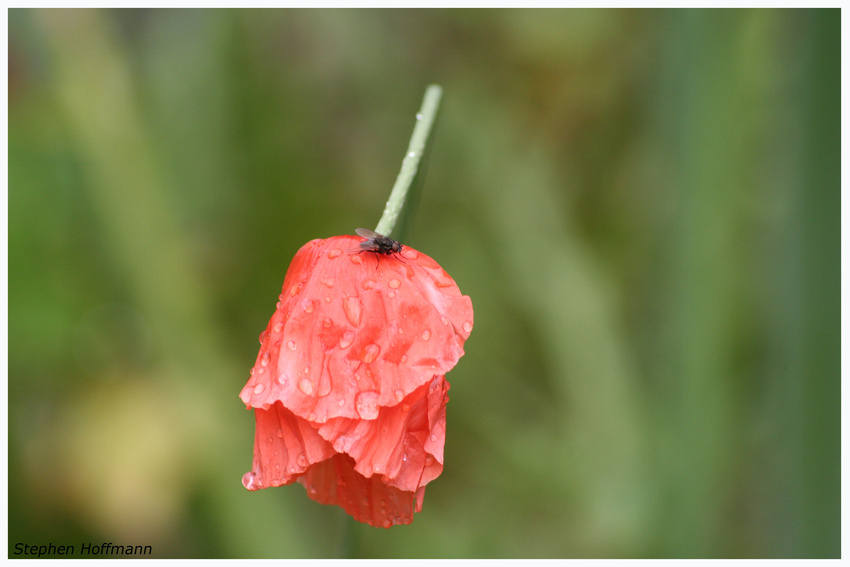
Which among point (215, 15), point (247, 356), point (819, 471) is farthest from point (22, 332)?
point (819, 471)

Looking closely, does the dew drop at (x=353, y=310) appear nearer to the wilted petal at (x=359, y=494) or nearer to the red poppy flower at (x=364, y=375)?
the red poppy flower at (x=364, y=375)

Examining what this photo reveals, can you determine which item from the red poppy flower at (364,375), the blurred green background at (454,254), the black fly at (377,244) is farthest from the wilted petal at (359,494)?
the blurred green background at (454,254)

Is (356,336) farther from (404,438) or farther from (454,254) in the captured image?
(454,254)

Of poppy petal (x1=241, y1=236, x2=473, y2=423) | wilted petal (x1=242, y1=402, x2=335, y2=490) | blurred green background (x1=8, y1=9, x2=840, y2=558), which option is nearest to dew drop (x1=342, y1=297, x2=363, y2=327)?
poppy petal (x1=241, y1=236, x2=473, y2=423)

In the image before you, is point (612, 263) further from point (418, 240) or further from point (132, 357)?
point (132, 357)

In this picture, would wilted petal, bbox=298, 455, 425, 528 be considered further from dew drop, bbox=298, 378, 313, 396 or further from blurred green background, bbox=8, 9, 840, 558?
blurred green background, bbox=8, 9, 840, 558

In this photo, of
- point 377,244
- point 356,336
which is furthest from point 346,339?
point 377,244

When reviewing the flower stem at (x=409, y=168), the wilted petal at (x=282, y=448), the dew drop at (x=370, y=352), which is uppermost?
the flower stem at (x=409, y=168)
